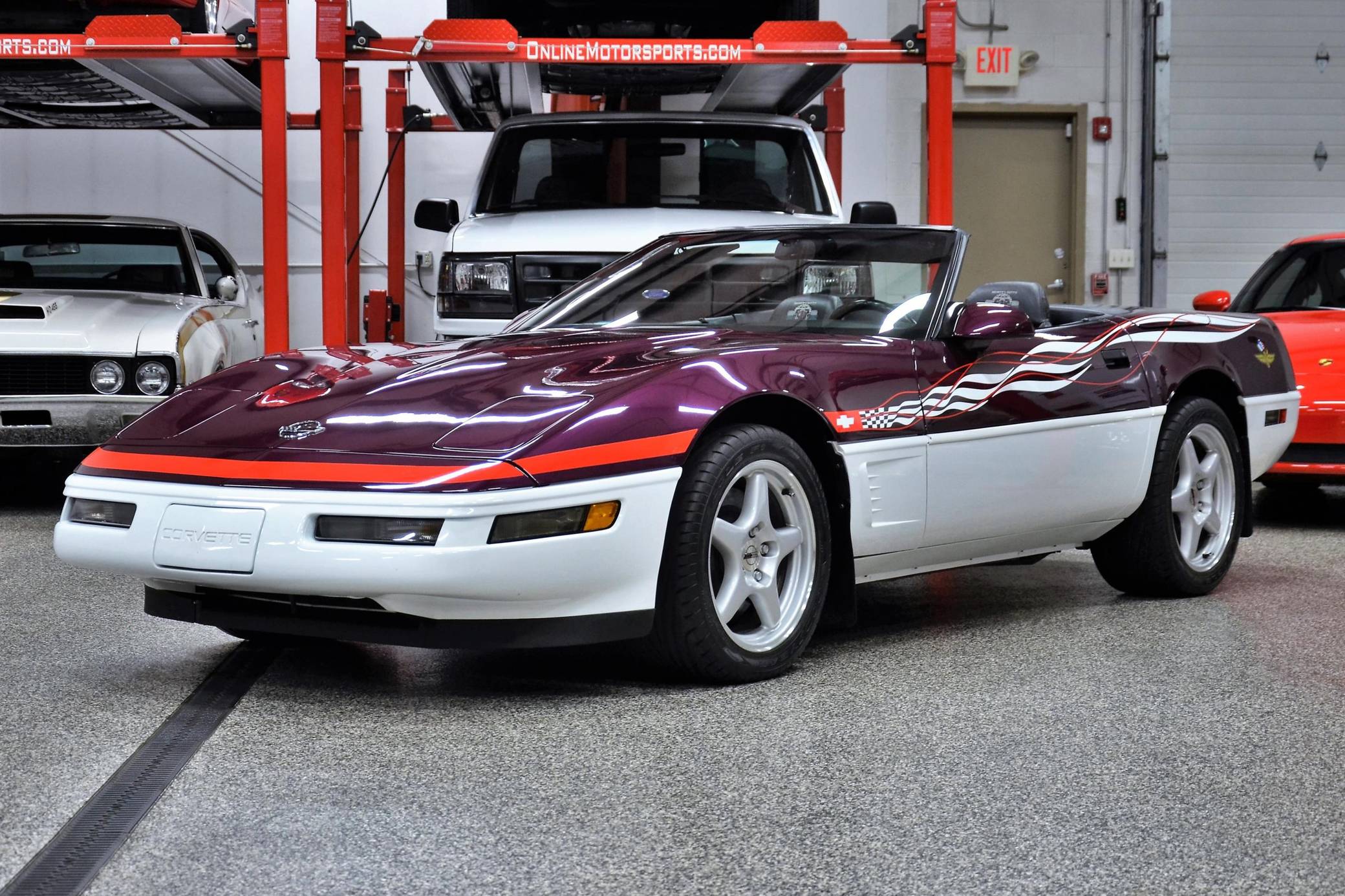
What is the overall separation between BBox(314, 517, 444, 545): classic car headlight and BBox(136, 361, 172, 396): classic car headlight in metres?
3.93

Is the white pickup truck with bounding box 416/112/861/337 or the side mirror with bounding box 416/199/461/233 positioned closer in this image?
the white pickup truck with bounding box 416/112/861/337

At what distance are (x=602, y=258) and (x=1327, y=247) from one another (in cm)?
376

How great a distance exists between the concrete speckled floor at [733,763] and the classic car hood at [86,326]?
8.00 feet

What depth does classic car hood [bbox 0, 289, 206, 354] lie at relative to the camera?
6.89 meters

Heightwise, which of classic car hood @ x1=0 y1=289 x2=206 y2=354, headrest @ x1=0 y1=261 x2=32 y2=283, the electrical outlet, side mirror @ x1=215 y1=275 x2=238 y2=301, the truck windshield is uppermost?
the truck windshield

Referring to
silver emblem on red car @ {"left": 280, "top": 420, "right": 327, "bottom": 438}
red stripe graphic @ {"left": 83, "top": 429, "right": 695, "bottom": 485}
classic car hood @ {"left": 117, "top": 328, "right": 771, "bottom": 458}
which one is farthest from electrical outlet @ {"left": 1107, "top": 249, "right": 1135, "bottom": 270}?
silver emblem on red car @ {"left": 280, "top": 420, "right": 327, "bottom": 438}

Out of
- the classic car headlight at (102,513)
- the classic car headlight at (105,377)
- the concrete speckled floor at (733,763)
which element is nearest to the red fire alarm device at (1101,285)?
the classic car headlight at (105,377)

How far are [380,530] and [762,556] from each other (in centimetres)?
99

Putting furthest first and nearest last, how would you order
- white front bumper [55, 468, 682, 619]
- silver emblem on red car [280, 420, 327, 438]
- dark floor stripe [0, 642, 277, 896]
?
silver emblem on red car [280, 420, 327, 438], white front bumper [55, 468, 682, 619], dark floor stripe [0, 642, 277, 896]

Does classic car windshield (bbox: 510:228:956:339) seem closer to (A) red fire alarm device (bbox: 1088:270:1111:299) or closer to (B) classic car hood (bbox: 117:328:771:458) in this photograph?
(B) classic car hood (bbox: 117:328:771:458)

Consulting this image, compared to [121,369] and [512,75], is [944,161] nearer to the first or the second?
[512,75]

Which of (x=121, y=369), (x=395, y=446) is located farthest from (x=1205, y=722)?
(x=121, y=369)

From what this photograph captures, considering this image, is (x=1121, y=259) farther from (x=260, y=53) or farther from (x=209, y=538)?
(x=209, y=538)

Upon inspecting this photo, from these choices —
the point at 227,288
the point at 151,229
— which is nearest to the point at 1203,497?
the point at 227,288
